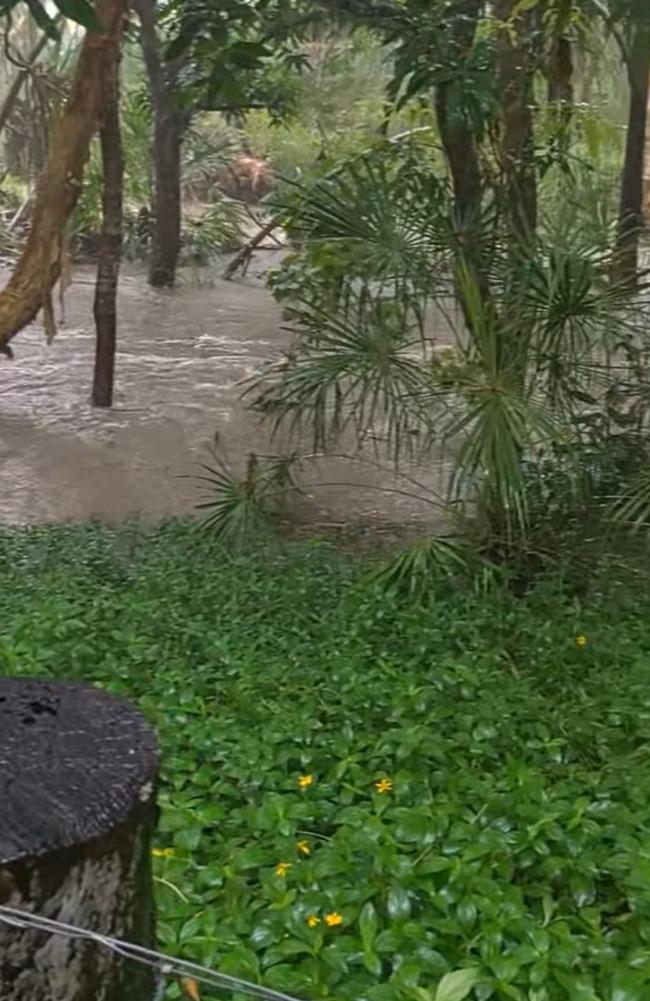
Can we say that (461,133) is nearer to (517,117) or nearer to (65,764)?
(517,117)

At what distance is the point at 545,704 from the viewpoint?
3.47 meters

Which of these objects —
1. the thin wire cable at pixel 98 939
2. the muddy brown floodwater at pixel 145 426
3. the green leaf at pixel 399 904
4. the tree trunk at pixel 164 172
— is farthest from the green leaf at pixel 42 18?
the tree trunk at pixel 164 172

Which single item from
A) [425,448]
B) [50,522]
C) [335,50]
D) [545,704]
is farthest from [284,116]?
[545,704]

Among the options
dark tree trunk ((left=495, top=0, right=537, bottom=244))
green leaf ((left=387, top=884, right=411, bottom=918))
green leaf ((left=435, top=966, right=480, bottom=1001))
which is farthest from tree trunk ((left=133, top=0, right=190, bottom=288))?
green leaf ((left=435, top=966, right=480, bottom=1001))

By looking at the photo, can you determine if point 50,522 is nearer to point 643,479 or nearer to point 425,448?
point 425,448

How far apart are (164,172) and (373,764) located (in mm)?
11159

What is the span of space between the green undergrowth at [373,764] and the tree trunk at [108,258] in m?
3.83

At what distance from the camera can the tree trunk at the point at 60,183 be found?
561cm

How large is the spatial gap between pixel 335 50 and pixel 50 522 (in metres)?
11.2

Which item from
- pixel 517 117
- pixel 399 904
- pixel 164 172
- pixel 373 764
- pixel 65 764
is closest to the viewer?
pixel 65 764

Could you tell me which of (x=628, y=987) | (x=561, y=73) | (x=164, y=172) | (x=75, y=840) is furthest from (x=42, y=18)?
(x=164, y=172)

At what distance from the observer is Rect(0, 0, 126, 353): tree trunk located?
5.61 m

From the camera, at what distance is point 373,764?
3023mm

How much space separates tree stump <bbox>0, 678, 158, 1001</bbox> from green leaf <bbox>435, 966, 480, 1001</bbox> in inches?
18.5
